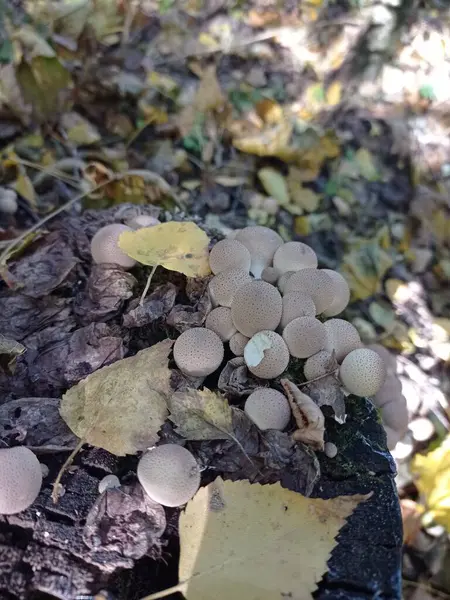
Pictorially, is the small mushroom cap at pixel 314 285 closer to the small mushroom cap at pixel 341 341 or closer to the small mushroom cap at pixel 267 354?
the small mushroom cap at pixel 341 341

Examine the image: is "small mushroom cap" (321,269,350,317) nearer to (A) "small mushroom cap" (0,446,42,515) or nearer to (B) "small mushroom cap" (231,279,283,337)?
(B) "small mushroom cap" (231,279,283,337)

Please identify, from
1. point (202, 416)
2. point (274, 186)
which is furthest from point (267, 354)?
point (274, 186)

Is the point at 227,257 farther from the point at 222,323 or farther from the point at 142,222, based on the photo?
the point at 142,222

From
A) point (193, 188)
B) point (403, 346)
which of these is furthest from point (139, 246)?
point (403, 346)

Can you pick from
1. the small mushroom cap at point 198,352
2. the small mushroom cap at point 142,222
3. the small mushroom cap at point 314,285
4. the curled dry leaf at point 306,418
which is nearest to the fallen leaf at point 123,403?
the small mushroom cap at point 198,352

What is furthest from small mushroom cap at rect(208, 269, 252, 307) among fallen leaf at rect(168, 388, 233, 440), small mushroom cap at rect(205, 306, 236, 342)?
fallen leaf at rect(168, 388, 233, 440)
